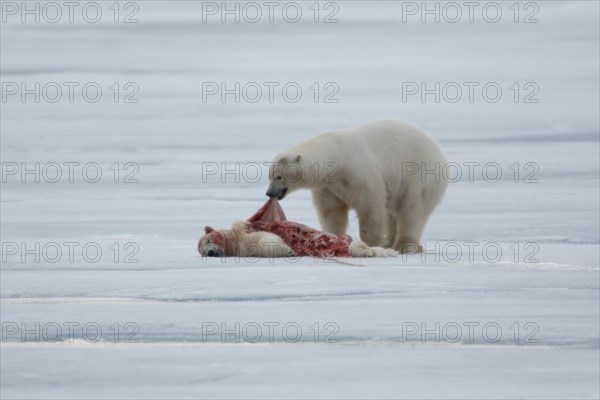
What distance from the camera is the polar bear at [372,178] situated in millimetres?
8156

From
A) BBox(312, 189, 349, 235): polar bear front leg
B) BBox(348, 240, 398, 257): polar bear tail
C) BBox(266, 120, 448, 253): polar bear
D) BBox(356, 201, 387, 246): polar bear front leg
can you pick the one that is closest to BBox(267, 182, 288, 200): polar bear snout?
BBox(266, 120, 448, 253): polar bear

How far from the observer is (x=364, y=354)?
196 inches

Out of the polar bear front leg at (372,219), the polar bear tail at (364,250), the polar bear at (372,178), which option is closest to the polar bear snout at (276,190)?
the polar bear at (372,178)

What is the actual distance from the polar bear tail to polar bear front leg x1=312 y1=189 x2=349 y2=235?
1.71ft

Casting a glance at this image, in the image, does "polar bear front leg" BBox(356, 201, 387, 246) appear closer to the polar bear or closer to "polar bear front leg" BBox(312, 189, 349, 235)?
the polar bear

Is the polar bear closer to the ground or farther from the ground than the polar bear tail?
farther from the ground

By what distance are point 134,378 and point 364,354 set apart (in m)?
0.97

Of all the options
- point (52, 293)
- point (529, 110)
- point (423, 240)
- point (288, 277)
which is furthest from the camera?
point (529, 110)

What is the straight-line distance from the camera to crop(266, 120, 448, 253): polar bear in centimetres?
816

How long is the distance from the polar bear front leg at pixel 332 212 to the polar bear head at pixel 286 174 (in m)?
0.31

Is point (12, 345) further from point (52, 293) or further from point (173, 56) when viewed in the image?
point (173, 56)

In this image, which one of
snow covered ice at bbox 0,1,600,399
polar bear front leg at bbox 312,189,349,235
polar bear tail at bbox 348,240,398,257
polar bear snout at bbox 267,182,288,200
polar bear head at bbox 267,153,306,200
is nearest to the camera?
snow covered ice at bbox 0,1,600,399

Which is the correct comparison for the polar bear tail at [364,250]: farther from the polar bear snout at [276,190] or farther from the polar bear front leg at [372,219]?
the polar bear snout at [276,190]

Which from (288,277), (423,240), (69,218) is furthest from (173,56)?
(288,277)
